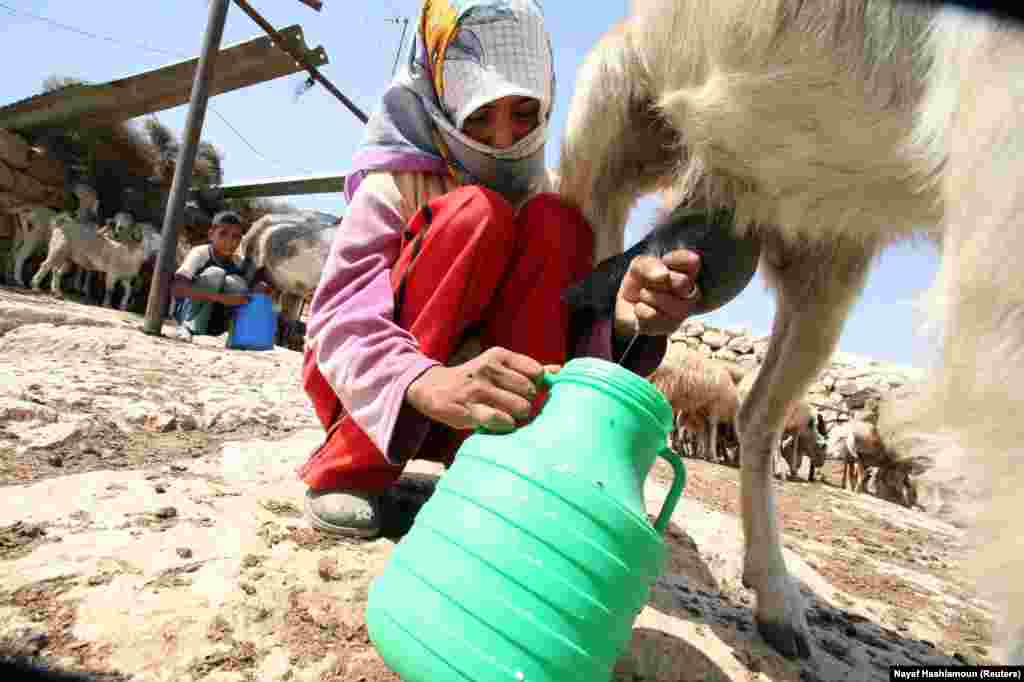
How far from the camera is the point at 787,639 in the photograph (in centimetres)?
153

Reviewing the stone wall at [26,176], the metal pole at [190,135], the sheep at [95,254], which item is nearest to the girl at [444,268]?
the metal pole at [190,135]

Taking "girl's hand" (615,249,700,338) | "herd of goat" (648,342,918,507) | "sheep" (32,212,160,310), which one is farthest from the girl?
"sheep" (32,212,160,310)

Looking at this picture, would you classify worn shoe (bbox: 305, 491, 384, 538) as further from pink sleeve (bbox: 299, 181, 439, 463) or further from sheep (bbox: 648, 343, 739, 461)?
sheep (bbox: 648, 343, 739, 461)

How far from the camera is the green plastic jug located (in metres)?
0.71


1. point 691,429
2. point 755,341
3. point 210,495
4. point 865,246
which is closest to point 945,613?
point 865,246

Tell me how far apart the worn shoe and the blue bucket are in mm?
4175

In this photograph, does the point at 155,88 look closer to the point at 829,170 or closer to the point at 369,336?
the point at 369,336

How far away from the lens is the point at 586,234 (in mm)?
1718

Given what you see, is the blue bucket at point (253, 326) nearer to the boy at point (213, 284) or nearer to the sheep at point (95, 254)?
the boy at point (213, 284)

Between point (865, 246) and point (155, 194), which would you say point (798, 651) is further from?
point (155, 194)

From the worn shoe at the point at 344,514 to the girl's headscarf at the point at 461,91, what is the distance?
88 centimetres

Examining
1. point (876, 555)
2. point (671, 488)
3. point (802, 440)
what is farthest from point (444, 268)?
point (802, 440)

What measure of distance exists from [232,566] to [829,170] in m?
1.40

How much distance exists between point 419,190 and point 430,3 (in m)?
0.63
